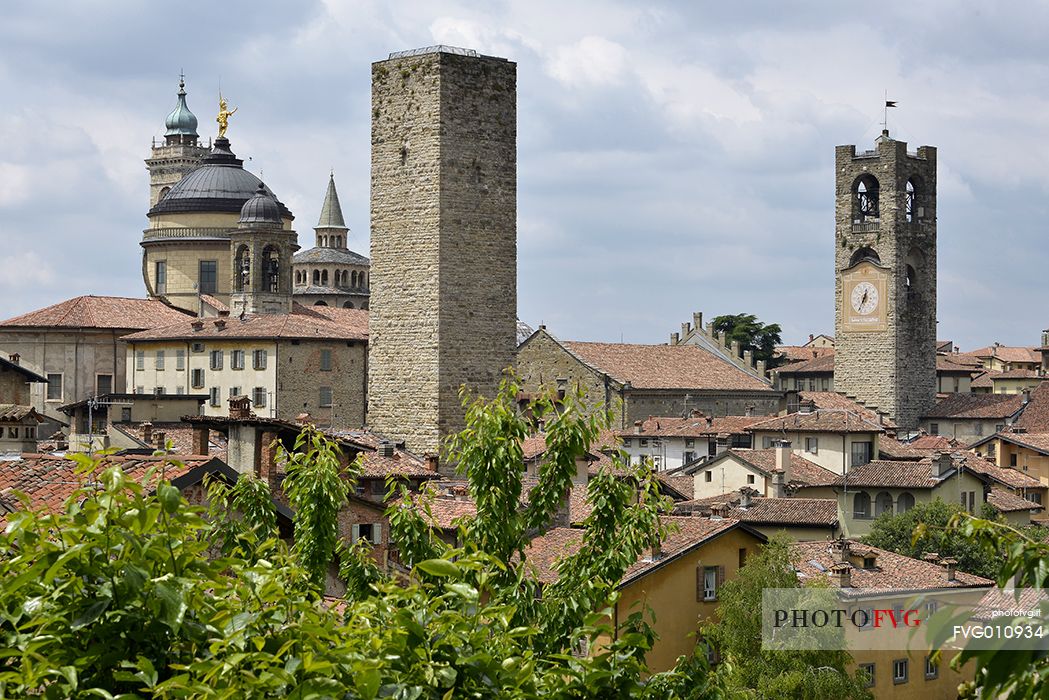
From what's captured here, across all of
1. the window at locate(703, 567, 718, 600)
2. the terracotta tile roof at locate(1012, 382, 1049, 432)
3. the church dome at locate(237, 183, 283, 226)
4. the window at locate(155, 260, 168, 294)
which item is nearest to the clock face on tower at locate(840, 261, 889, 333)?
the terracotta tile roof at locate(1012, 382, 1049, 432)

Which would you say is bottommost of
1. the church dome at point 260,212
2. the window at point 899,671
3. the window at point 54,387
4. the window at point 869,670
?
the window at point 899,671

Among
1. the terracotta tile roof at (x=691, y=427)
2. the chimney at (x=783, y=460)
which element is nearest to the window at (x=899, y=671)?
the chimney at (x=783, y=460)

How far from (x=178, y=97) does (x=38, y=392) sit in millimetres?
Result: 61210

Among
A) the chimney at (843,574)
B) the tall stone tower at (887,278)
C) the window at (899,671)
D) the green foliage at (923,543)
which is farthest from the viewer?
the tall stone tower at (887,278)

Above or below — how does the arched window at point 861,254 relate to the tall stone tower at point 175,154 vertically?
below

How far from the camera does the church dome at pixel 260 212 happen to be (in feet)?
213

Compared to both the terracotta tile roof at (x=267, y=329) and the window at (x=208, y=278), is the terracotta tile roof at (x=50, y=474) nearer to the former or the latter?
the terracotta tile roof at (x=267, y=329)

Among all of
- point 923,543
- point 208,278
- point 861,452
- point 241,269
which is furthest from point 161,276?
point 923,543

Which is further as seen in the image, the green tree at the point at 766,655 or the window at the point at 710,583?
the window at the point at 710,583

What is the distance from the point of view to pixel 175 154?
367ft

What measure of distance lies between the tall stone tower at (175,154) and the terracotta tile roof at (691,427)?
186ft

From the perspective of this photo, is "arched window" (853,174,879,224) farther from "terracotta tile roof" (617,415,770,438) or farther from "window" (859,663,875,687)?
"window" (859,663,875,687)

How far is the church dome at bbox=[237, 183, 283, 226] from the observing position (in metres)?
64.9

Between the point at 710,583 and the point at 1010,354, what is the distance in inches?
3928
